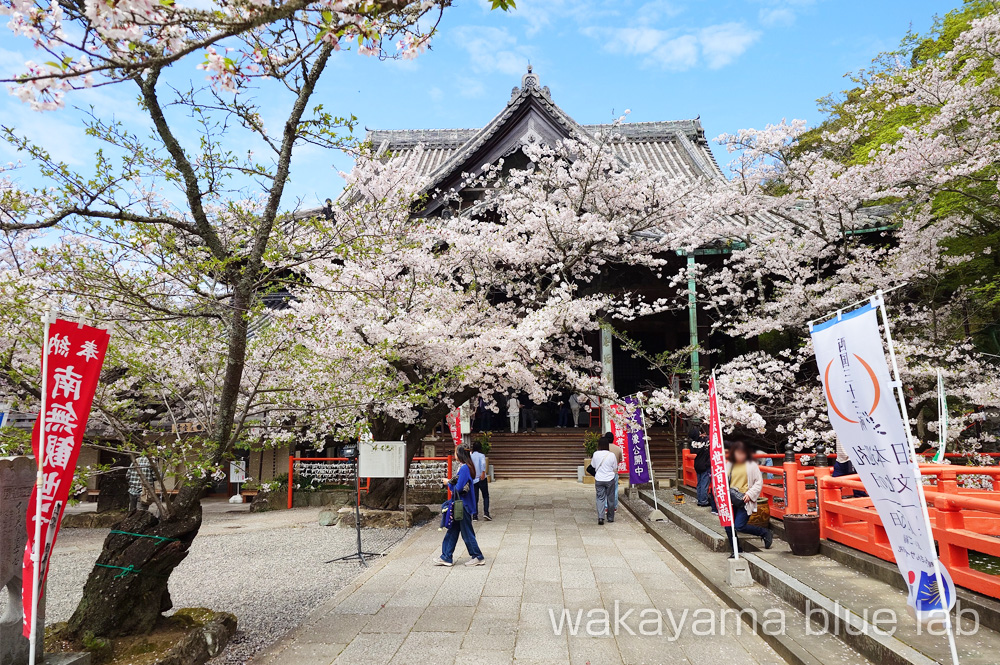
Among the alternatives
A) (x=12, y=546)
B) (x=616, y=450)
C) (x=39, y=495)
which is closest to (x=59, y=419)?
(x=39, y=495)

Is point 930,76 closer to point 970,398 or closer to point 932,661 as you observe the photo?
point 970,398

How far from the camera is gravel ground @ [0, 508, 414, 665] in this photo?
6218mm

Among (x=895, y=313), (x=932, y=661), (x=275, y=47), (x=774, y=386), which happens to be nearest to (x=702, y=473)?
(x=774, y=386)

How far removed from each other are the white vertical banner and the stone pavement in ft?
5.23

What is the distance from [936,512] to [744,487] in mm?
2450

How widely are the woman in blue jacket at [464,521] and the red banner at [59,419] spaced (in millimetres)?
4680

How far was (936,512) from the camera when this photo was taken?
19.4ft

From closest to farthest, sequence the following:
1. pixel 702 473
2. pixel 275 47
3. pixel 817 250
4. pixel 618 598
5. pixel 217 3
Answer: pixel 217 3 → pixel 275 47 → pixel 618 598 → pixel 702 473 → pixel 817 250

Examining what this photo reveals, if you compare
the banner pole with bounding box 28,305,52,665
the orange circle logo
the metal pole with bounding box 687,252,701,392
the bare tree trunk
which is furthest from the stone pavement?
the metal pole with bounding box 687,252,701,392

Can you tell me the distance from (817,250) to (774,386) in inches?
131

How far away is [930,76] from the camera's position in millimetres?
10570

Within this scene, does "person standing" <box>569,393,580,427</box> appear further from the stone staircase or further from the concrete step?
the concrete step

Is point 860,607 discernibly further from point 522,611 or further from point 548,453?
point 548,453

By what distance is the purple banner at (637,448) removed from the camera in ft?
42.4
